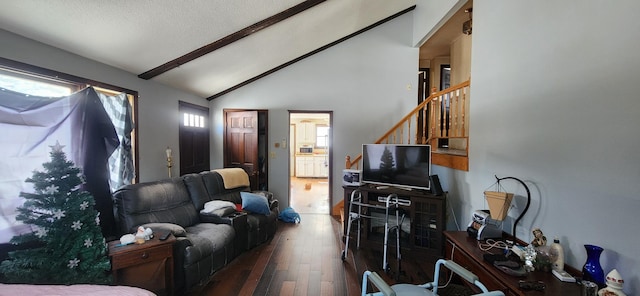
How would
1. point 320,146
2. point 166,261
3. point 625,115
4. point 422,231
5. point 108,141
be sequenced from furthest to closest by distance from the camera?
1. point 320,146
2. point 422,231
3. point 108,141
4. point 166,261
5. point 625,115

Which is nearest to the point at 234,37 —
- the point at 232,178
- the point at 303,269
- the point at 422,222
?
the point at 232,178

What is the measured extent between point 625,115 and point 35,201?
3.66m

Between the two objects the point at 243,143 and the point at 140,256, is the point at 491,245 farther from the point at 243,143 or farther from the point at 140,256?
the point at 243,143

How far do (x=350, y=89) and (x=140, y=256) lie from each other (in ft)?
13.9

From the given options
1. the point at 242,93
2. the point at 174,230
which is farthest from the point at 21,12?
the point at 242,93

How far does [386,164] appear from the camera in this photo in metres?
3.72

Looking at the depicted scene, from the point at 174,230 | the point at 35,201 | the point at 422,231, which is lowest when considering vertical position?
the point at 422,231

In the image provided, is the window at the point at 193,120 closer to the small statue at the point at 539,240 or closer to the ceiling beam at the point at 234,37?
the ceiling beam at the point at 234,37

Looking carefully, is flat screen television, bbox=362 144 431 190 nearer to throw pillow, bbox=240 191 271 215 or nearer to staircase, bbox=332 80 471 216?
staircase, bbox=332 80 471 216

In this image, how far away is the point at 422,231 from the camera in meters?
3.33

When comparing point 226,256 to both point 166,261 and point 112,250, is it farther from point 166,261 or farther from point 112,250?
point 112,250

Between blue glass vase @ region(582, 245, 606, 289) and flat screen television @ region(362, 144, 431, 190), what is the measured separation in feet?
5.99

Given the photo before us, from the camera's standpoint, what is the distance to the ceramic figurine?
1269 millimetres

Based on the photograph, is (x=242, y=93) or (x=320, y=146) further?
(x=320, y=146)
